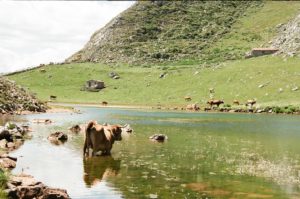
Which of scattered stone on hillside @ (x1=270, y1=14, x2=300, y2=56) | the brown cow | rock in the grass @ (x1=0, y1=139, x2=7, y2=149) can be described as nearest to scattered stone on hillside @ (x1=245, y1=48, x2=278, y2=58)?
scattered stone on hillside @ (x1=270, y1=14, x2=300, y2=56)

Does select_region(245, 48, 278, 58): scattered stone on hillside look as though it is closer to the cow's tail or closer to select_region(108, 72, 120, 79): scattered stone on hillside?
select_region(108, 72, 120, 79): scattered stone on hillside

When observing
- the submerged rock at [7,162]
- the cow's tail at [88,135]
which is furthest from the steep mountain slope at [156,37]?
the submerged rock at [7,162]

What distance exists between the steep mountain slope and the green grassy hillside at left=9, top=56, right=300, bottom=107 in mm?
17839

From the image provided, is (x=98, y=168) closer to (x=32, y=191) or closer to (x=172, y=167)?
(x=172, y=167)

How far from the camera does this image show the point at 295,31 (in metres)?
137

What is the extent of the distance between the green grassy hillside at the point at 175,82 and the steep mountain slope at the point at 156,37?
17839mm

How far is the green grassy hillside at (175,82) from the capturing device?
325ft

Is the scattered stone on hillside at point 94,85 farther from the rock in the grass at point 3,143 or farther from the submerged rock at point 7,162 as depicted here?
the submerged rock at point 7,162

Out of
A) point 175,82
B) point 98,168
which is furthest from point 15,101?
point 175,82

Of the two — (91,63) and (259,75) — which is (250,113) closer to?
(259,75)

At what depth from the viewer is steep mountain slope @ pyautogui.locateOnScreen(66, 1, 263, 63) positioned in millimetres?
165500

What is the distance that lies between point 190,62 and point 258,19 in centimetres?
5527

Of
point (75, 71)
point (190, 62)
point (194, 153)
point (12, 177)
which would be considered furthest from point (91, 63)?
point (12, 177)

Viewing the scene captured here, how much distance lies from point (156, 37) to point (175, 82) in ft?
209
